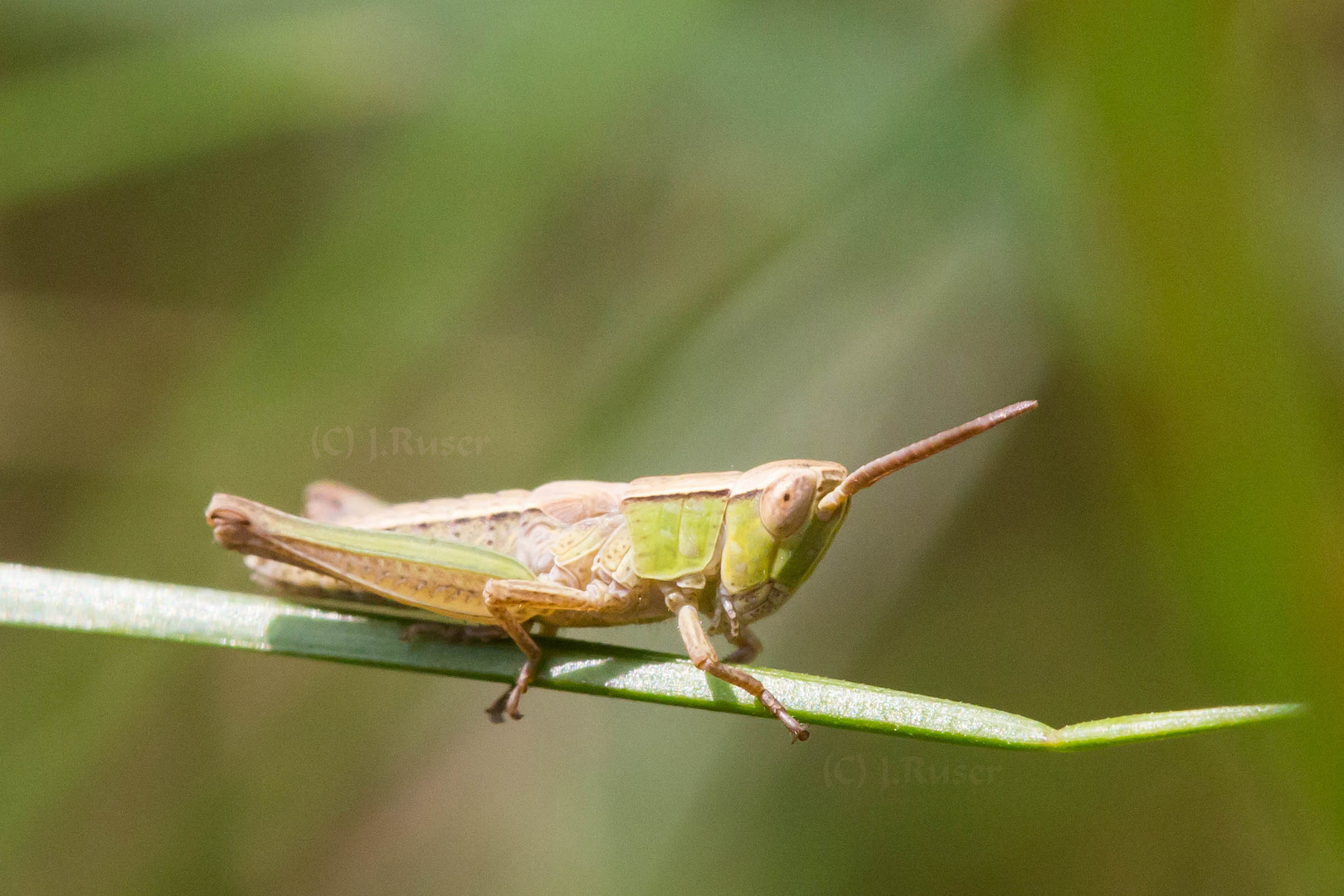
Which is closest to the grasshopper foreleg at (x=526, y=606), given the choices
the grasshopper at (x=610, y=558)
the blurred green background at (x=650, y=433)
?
the grasshopper at (x=610, y=558)

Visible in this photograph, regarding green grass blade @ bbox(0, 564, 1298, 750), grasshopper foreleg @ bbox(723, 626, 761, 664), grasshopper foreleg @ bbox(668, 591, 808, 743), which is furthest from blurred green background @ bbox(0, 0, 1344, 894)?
green grass blade @ bbox(0, 564, 1298, 750)

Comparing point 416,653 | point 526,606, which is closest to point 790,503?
point 526,606

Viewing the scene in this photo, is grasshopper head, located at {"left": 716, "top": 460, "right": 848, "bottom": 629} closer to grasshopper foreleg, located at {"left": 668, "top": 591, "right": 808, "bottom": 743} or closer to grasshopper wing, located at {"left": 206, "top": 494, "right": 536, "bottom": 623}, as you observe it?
grasshopper foreleg, located at {"left": 668, "top": 591, "right": 808, "bottom": 743}

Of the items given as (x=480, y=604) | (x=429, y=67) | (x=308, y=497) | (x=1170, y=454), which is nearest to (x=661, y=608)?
(x=480, y=604)

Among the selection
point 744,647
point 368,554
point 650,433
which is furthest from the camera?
point 650,433

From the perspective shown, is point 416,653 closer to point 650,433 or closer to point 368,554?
point 368,554

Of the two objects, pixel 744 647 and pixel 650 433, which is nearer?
pixel 744 647
